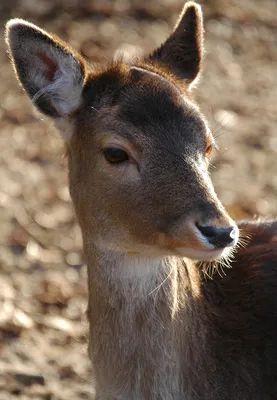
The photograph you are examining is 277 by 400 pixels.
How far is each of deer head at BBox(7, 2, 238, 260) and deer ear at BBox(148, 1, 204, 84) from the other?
217 mm

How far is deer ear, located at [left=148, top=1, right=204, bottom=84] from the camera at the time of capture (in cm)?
562

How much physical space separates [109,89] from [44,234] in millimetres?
3293

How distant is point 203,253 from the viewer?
178 inches

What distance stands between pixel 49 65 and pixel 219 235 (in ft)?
4.76

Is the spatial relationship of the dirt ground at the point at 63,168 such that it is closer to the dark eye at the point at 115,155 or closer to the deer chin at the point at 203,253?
the dark eye at the point at 115,155

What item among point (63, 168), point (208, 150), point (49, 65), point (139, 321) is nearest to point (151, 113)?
point (208, 150)

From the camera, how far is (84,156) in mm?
5117

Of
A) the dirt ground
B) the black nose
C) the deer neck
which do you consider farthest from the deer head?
the dirt ground

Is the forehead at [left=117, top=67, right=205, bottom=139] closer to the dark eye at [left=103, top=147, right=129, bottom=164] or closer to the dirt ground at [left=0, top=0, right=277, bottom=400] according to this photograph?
the dark eye at [left=103, top=147, right=129, bottom=164]

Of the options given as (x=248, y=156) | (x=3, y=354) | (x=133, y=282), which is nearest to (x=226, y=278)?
(x=133, y=282)

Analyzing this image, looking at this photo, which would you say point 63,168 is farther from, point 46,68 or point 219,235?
point 219,235

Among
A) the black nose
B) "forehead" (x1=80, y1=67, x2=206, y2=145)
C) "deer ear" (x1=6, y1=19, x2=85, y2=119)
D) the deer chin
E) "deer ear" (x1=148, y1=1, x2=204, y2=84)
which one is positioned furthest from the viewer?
"deer ear" (x1=148, y1=1, x2=204, y2=84)

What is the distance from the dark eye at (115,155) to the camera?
485 centimetres

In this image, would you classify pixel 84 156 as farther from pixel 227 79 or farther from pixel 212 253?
pixel 227 79
